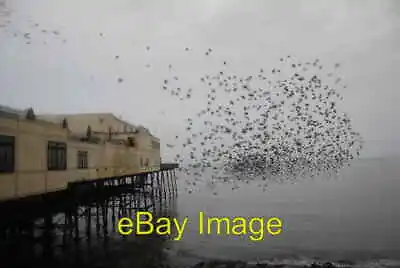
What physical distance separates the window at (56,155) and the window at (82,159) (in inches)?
24.4

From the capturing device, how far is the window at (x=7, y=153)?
418cm

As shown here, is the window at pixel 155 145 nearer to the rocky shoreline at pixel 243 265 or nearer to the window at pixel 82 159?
the window at pixel 82 159

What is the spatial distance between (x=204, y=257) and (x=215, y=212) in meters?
3.14

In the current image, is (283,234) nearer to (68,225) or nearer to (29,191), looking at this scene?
(68,225)

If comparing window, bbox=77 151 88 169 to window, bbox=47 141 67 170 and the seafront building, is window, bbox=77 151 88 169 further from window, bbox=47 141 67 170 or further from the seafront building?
window, bbox=47 141 67 170

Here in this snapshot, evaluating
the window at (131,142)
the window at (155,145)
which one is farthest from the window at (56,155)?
the window at (155,145)

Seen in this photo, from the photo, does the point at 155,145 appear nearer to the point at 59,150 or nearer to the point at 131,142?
the point at 131,142

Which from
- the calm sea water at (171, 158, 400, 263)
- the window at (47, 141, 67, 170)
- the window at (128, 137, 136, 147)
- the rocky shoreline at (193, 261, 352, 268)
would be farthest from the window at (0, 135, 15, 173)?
the window at (128, 137, 136, 147)

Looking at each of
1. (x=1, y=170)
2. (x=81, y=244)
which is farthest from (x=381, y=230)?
(x=1, y=170)

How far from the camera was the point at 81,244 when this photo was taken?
877 cm

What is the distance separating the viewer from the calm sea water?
27.6ft

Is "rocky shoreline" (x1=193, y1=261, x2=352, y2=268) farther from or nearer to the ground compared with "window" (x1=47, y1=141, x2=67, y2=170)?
nearer to the ground

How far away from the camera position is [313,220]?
11484mm

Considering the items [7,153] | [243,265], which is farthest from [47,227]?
[243,265]
